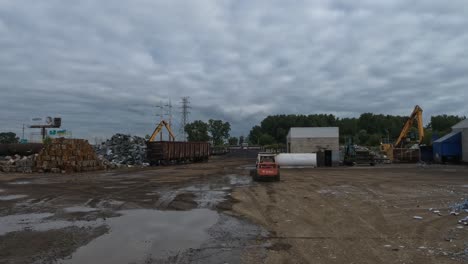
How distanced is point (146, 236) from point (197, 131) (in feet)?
431

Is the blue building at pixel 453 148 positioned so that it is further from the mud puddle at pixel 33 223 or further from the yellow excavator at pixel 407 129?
the mud puddle at pixel 33 223

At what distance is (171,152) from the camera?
151 feet

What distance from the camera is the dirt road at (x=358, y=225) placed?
302 inches

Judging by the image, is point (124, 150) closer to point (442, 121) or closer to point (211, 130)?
point (211, 130)

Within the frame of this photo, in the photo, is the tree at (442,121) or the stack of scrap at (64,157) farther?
the tree at (442,121)

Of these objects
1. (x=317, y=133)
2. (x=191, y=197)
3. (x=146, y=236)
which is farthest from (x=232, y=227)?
(x=317, y=133)

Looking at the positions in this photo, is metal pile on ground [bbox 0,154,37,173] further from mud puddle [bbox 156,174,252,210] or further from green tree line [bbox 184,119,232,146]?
green tree line [bbox 184,119,232,146]

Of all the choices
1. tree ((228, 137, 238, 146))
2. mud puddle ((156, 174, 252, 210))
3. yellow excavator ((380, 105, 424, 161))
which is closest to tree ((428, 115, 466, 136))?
tree ((228, 137, 238, 146))

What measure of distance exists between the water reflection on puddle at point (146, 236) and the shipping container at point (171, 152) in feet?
102

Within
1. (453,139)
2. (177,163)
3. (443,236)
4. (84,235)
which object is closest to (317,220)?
(443,236)

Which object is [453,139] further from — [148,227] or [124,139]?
[148,227]

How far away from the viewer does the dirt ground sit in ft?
25.3

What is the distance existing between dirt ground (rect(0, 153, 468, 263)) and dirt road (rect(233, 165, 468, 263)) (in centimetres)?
2

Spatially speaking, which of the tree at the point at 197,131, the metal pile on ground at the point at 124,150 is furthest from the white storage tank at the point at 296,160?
the tree at the point at 197,131
